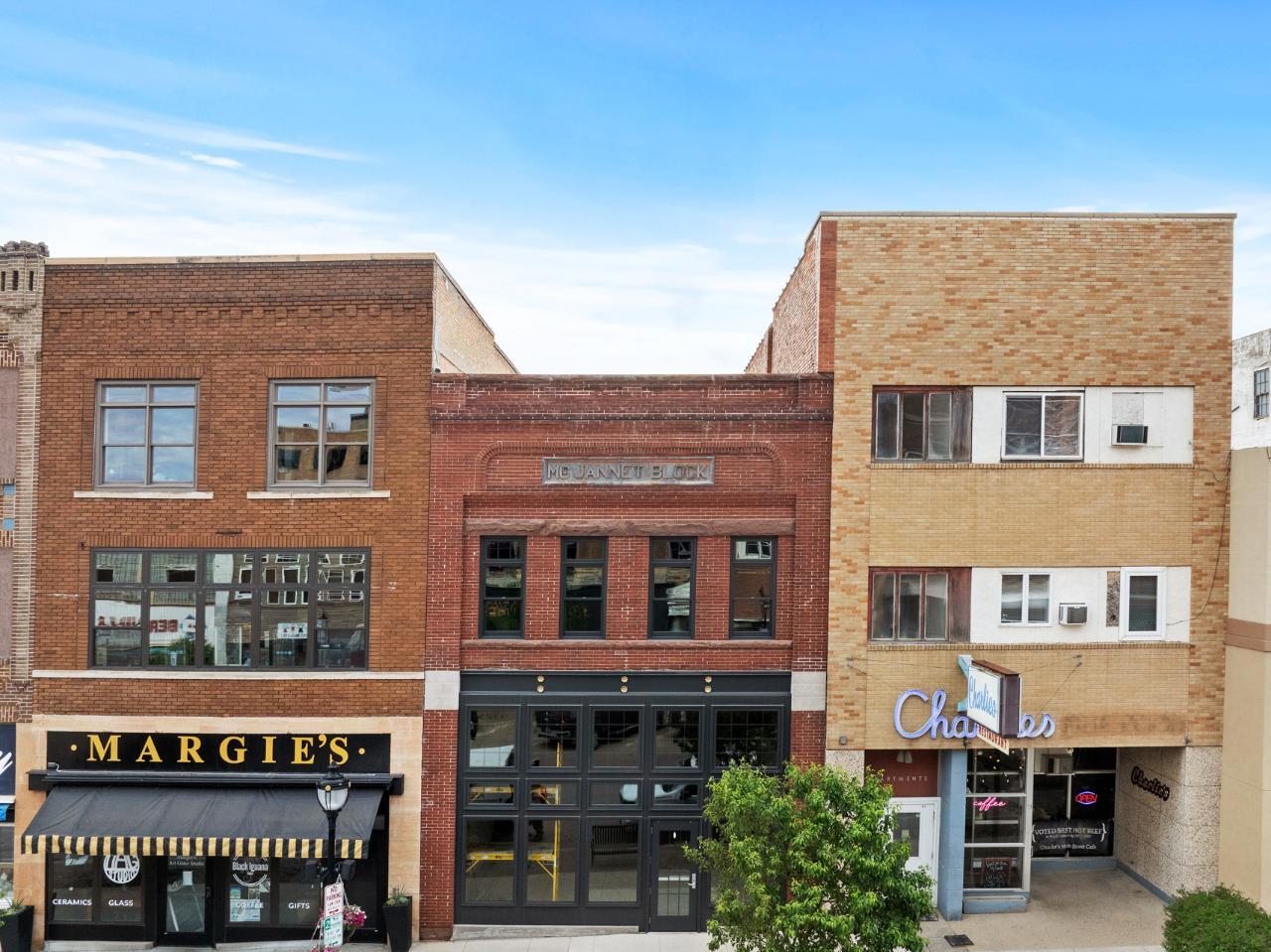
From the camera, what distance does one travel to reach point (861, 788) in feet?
37.1

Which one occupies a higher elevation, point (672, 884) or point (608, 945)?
point (672, 884)

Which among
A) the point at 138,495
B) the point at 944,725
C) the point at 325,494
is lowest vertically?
the point at 944,725

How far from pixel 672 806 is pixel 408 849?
4757 millimetres

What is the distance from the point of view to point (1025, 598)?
47.6 ft

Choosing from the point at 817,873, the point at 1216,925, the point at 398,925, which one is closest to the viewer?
the point at 817,873

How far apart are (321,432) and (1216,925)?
15957 mm

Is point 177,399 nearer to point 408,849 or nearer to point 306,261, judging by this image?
point 306,261

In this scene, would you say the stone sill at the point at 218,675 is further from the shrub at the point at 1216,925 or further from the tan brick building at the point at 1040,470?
the shrub at the point at 1216,925

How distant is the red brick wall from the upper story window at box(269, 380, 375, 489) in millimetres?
229

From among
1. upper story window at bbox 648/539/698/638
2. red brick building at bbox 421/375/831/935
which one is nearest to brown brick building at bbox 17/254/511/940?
red brick building at bbox 421/375/831/935

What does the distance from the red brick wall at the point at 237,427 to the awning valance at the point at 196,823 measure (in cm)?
143

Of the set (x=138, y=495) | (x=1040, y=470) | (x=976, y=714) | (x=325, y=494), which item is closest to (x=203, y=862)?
(x=138, y=495)

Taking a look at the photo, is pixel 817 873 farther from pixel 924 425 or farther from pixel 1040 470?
pixel 1040 470

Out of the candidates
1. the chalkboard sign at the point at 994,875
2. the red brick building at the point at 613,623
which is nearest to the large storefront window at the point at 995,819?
the chalkboard sign at the point at 994,875
